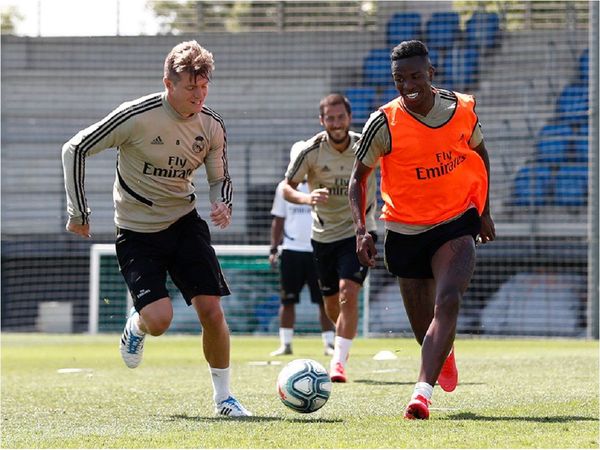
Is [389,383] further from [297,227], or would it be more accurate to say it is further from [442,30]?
[442,30]

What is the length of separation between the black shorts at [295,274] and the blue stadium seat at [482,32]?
12.1 m

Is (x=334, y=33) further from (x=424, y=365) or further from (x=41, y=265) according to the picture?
(x=424, y=365)

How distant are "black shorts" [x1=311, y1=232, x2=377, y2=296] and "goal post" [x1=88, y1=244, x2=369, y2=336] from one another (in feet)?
31.6

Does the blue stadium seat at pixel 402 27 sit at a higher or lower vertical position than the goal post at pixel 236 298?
higher

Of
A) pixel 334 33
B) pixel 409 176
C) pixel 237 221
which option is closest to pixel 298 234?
pixel 409 176

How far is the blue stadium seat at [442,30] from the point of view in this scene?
2497 cm

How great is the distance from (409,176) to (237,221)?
710 inches

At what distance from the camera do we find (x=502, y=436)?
18.2ft

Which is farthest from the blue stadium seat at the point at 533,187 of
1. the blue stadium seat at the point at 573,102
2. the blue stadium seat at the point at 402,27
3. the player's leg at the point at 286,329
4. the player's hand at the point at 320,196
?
the player's hand at the point at 320,196

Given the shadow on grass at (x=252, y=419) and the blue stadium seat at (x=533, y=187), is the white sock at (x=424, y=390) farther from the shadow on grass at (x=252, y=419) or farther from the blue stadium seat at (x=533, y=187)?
the blue stadium seat at (x=533, y=187)

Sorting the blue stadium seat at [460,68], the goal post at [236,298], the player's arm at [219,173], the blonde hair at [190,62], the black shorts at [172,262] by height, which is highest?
the blue stadium seat at [460,68]

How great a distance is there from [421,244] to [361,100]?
17.9m

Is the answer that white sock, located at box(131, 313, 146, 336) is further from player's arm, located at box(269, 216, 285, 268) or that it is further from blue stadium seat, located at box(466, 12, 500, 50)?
blue stadium seat, located at box(466, 12, 500, 50)

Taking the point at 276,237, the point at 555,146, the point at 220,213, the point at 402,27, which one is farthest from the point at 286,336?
the point at 402,27
